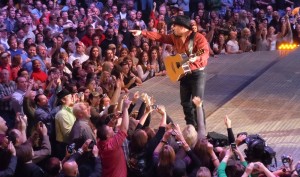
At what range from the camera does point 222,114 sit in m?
10.3

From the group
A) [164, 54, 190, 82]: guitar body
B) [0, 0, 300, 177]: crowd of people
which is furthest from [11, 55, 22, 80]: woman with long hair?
[164, 54, 190, 82]: guitar body

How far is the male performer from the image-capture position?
865cm

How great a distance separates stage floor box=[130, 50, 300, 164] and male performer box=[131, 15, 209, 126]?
78 centimetres

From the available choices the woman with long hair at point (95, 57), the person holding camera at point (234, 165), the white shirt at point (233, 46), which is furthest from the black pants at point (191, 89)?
the white shirt at point (233, 46)

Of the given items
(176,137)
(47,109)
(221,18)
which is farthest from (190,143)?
(221,18)

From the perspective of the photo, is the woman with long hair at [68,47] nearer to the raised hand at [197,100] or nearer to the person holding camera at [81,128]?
the person holding camera at [81,128]

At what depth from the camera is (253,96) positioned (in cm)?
1119

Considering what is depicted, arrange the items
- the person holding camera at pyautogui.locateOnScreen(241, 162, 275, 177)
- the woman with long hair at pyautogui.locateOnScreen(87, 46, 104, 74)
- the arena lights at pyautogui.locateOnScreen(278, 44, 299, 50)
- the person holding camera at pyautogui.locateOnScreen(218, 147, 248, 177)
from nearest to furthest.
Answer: the person holding camera at pyautogui.locateOnScreen(241, 162, 275, 177), the person holding camera at pyautogui.locateOnScreen(218, 147, 248, 177), the woman with long hair at pyautogui.locateOnScreen(87, 46, 104, 74), the arena lights at pyautogui.locateOnScreen(278, 44, 299, 50)

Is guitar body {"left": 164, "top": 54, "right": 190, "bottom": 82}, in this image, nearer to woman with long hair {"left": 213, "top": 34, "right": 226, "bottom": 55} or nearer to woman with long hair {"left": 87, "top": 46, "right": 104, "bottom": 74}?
woman with long hair {"left": 87, "top": 46, "right": 104, "bottom": 74}

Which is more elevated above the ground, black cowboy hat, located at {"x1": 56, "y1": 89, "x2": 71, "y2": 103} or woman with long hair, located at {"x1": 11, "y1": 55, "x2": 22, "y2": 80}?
black cowboy hat, located at {"x1": 56, "y1": 89, "x2": 71, "y2": 103}

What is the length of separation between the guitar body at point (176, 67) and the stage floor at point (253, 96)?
1306 millimetres

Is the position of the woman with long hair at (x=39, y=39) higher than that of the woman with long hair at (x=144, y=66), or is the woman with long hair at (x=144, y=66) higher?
the woman with long hair at (x=39, y=39)

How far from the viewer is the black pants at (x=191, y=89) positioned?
28.9 feet

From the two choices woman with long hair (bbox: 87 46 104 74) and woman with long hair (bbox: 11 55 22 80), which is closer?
woman with long hair (bbox: 11 55 22 80)
